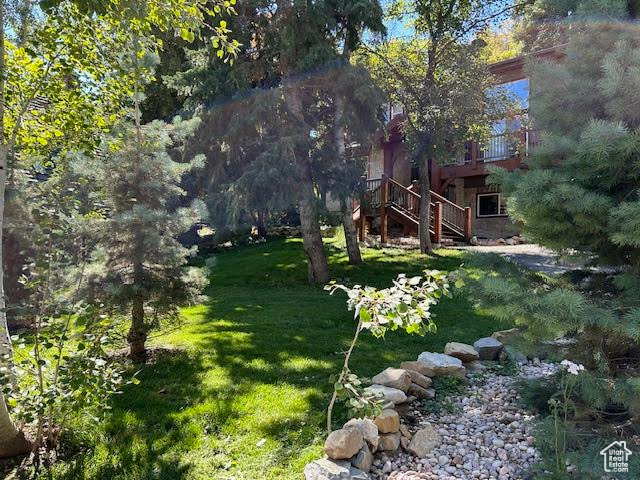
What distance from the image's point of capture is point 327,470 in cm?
231

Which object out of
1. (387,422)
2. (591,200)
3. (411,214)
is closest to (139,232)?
(387,422)

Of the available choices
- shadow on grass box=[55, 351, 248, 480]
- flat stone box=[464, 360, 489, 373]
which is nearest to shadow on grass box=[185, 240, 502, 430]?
shadow on grass box=[55, 351, 248, 480]

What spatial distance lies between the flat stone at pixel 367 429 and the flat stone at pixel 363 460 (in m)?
0.06

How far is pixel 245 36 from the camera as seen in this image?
29.3ft

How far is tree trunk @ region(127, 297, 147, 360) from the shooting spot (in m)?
4.34

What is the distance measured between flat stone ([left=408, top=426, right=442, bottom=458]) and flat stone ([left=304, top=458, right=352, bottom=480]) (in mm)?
526

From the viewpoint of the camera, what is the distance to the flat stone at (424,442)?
2.67 meters

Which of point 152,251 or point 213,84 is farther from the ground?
point 213,84

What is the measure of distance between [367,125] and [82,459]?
7942mm

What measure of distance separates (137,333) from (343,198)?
18.3 feet

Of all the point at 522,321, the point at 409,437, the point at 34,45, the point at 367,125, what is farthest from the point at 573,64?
the point at 367,125

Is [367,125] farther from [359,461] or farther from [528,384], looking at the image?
[359,461]

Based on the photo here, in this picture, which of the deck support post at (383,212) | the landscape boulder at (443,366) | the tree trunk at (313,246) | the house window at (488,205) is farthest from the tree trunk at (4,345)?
the house window at (488,205)

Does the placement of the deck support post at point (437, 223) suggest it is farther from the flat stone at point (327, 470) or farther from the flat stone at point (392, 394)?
the flat stone at point (327, 470)
